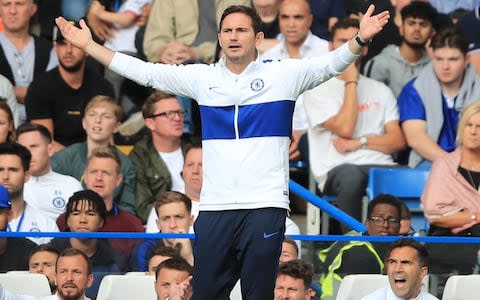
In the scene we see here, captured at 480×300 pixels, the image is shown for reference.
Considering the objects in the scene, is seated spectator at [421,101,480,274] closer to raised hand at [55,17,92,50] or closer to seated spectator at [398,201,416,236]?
seated spectator at [398,201,416,236]

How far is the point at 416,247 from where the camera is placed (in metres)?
9.90

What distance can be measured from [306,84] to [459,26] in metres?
5.99

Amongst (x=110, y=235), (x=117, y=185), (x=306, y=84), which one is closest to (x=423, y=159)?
(x=117, y=185)

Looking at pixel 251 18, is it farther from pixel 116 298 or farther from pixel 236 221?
pixel 116 298

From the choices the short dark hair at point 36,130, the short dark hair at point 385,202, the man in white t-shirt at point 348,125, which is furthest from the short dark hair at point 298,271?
the short dark hair at point 36,130

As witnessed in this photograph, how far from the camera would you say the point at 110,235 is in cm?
1011

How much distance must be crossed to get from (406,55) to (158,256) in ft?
14.6

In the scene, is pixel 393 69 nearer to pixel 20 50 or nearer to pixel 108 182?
pixel 108 182

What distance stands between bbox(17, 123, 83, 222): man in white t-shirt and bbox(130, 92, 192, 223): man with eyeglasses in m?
0.57

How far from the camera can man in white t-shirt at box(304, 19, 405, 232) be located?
1304 cm

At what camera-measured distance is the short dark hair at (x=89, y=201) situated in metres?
11.2

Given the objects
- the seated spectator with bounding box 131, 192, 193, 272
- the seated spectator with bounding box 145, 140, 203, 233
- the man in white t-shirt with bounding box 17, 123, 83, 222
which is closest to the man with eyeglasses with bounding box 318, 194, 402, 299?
the seated spectator with bounding box 131, 192, 193, 272

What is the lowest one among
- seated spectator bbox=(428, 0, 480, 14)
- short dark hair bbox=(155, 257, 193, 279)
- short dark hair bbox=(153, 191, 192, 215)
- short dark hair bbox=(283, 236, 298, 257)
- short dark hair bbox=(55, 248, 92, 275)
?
short dark hair bbox=(155, 257, 193, 279)

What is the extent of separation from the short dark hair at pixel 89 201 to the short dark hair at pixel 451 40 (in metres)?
3.53
